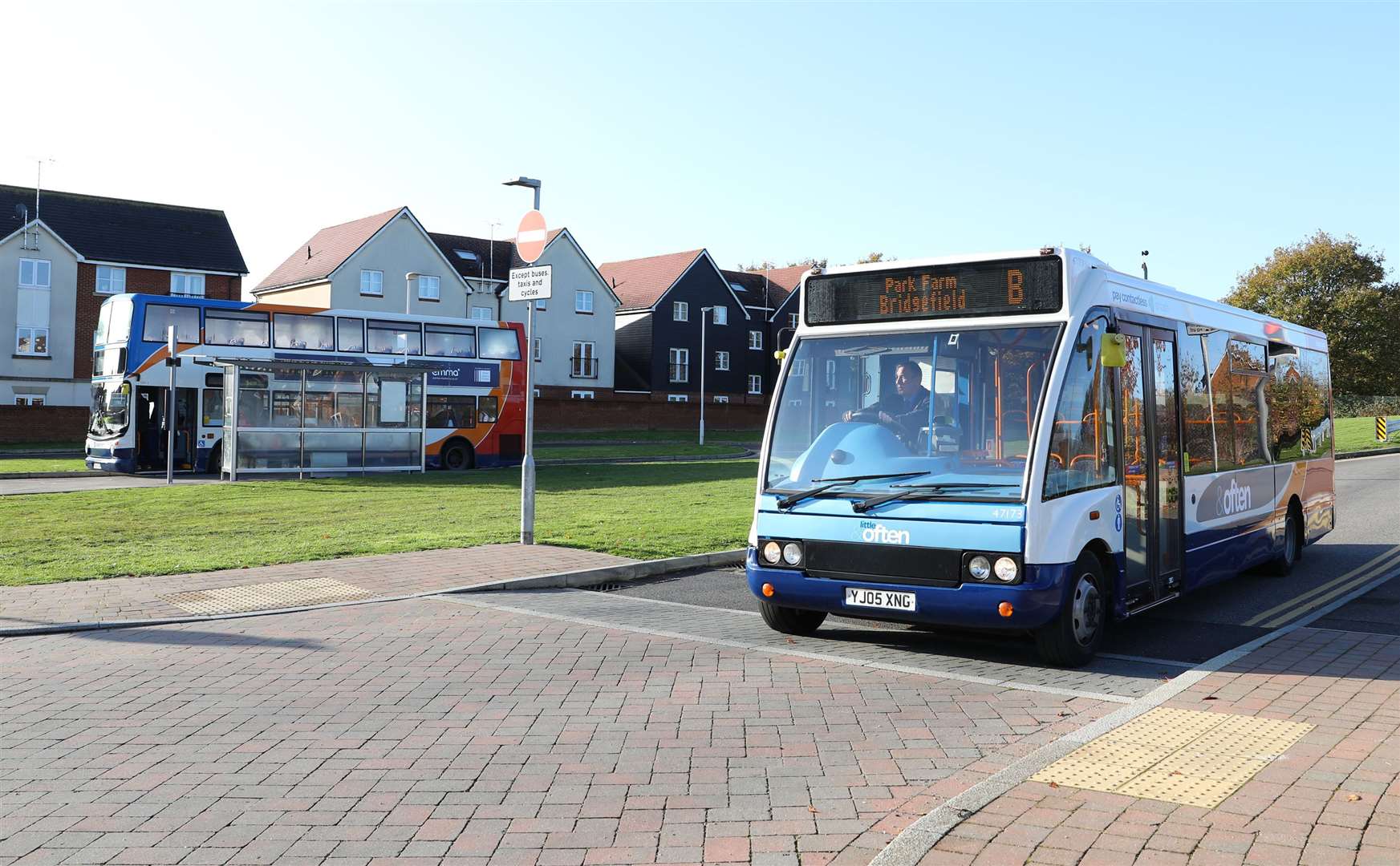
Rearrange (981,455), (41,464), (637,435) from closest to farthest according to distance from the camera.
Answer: (981,455) < (41,464) < (637,435)

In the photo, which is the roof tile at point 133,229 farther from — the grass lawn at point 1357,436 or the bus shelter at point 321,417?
the grass lawn at point 1357,436

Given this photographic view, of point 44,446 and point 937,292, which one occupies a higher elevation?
point 44,446

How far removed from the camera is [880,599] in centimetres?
795

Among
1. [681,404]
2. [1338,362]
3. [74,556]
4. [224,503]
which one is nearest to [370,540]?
[74,556]

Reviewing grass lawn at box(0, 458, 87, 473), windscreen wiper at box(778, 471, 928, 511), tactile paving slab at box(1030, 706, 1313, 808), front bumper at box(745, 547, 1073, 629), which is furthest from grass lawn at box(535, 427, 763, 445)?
tactile paving slab at box(1030, 706, 1313, 808)

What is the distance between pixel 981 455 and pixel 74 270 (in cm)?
5752

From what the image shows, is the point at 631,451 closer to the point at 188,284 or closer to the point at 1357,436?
the point at 188,284

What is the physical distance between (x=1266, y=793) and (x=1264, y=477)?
793cm

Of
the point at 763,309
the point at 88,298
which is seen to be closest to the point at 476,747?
the point at 88,298

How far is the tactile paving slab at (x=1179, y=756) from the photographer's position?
4.95 metres

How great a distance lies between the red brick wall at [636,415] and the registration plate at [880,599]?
47.4 meters

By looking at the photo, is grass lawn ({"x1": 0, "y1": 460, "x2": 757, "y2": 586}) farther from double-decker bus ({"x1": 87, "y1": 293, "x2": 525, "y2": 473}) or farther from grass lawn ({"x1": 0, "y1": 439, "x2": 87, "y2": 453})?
grass lawn ({"x1": 0, "y1": 439, "x2": 87, "y2": 453})

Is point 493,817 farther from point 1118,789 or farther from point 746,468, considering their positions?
point 746,468

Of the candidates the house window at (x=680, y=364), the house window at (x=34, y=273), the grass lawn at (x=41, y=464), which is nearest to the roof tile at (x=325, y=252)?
the house window at (x=34, y=273)
